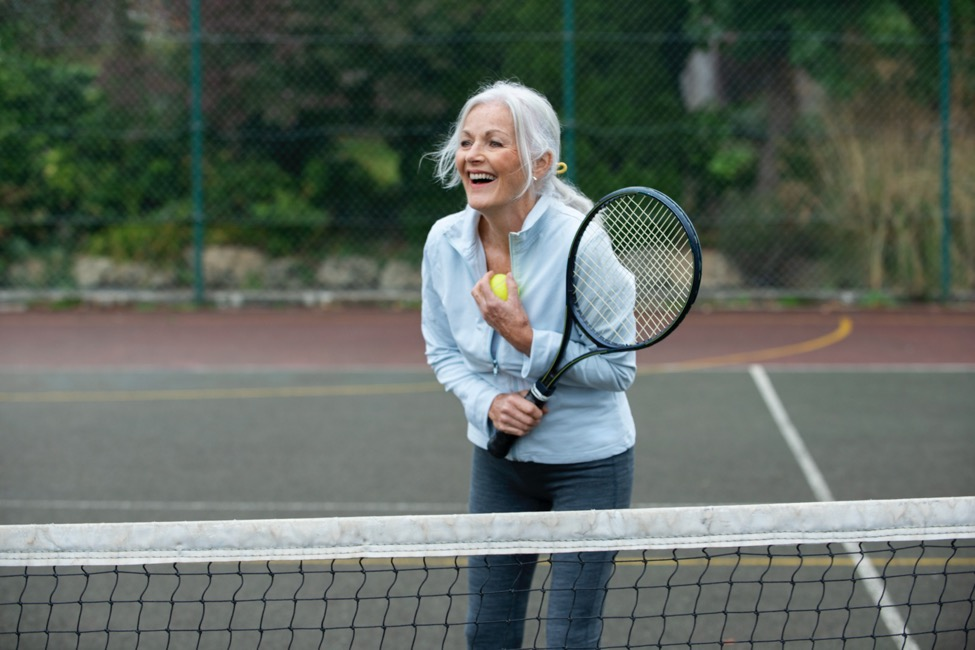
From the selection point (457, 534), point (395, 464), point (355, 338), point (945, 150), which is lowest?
point (355, 338)

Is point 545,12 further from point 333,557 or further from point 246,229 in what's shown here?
point 333,557

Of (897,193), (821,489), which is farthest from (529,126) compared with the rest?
(897,193)

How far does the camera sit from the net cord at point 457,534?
104 inches

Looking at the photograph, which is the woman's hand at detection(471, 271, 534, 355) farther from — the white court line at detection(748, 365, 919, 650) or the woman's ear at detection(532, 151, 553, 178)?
the white court line at detection(748, 365, 919, 650)

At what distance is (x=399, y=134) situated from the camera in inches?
494

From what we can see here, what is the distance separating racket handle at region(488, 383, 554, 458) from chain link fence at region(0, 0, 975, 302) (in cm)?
950

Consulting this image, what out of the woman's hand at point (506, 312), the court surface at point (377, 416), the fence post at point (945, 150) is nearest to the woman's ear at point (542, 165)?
the woman's hand at point (506, 312)

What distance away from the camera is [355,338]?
11016 mm

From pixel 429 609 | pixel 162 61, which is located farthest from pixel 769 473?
pixel 162 61

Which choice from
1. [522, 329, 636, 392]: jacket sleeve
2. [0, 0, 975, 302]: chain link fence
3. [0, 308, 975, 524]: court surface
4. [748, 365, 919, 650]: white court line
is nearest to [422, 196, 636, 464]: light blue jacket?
[522, 329, 636, 392]: jacket sleeve

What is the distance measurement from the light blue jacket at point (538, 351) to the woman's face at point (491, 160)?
9 cm

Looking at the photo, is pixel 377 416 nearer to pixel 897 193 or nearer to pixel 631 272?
pixel 631 272

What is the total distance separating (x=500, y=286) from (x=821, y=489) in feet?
12.1

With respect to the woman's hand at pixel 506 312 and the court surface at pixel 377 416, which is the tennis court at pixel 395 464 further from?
the woman's hand at pixel 506 312
